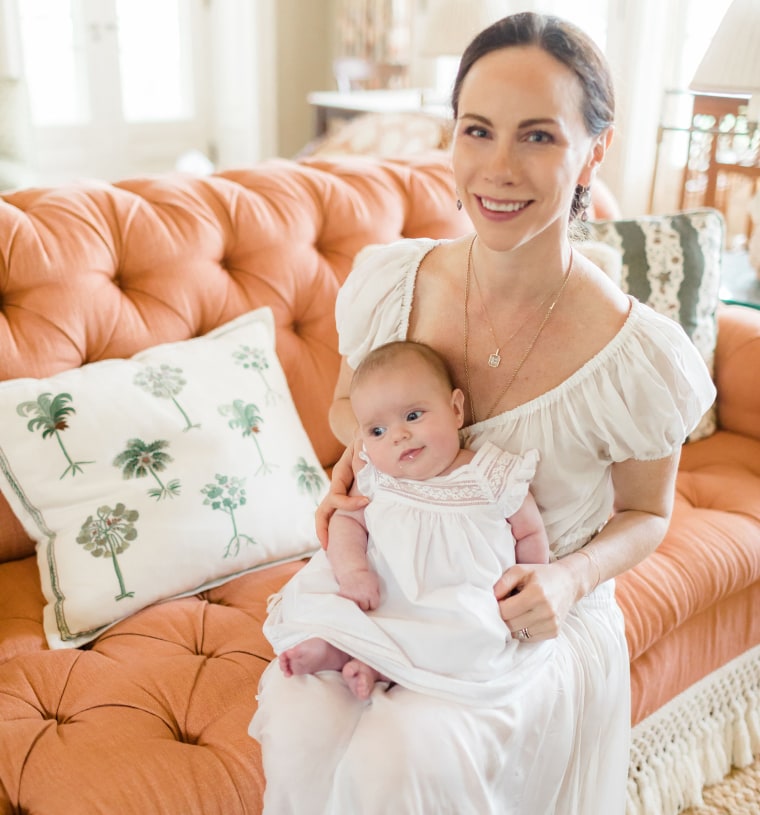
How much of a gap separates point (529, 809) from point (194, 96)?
5023 millimetres

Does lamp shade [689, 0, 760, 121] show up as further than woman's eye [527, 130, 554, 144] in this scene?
Yes

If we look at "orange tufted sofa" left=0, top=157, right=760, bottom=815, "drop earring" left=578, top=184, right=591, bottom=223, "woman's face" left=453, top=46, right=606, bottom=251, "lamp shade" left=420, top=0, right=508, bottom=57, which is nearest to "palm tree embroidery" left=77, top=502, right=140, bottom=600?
"orange tufted sofa" left=0, top=157, right=760, bottom=815

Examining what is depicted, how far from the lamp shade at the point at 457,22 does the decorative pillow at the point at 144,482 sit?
2305 mm

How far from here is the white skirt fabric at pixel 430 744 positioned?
998 millimetres

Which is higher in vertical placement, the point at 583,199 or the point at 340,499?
the point at 583,199

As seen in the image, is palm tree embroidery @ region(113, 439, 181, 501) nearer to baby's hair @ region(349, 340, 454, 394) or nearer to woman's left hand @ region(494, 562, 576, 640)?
baby's hair @ region(349, 340, 454, 394)

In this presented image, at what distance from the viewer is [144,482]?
4.80 feet

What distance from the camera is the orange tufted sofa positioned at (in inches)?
44.3

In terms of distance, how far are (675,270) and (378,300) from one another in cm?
101

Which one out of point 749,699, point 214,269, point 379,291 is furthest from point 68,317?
point 749,699

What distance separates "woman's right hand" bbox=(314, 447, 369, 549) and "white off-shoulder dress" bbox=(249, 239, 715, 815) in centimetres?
18

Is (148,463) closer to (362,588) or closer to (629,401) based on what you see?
(362,588)

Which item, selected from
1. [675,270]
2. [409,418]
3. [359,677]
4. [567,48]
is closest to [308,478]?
[409,418]

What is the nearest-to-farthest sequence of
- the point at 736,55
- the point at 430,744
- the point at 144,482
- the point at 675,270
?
the point at 430,744 → the point at 144,482 → the point at 675,270 → the point at 736,55
